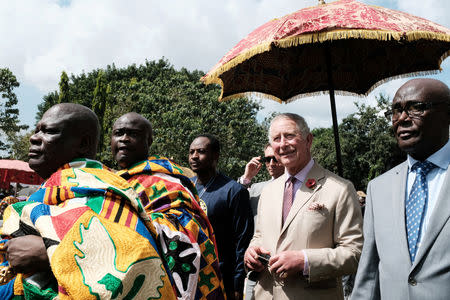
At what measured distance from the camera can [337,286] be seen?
9.62 feet

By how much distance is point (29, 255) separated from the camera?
1.58 metres

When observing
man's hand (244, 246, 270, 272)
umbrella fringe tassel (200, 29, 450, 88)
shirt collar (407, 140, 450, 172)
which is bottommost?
man's hand (244, 246, 270, 272)

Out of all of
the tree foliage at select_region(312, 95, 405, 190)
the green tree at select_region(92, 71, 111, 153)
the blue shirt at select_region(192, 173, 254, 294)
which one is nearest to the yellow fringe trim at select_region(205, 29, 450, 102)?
the blue shirt at select_region(192, 173, 254, 294)

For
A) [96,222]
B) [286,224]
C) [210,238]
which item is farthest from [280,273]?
[96,222]

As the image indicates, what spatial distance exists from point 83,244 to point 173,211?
1359 mm

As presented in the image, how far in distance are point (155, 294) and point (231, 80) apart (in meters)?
3.24

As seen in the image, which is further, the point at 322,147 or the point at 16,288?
the point at 322,147

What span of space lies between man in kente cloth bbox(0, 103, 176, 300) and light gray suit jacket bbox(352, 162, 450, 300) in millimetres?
1240

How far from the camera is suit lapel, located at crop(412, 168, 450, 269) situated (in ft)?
6.52

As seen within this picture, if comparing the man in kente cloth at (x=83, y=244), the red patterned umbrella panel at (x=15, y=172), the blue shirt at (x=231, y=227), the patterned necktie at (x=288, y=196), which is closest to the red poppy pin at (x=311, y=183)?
the patterned necktie at (x=288, y=196)

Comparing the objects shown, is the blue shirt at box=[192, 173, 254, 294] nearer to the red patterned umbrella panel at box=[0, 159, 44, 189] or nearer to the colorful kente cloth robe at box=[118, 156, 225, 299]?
the colorful kente cloth robe at box=[118, 156, 225, 299]

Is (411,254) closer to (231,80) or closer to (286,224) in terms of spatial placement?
(286,224)

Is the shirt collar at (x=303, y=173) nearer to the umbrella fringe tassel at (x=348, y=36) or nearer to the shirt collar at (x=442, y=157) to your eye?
the umbrella fringe tassel at (x=348, y=36)

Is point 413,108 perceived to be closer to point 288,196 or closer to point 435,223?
point 435,223
